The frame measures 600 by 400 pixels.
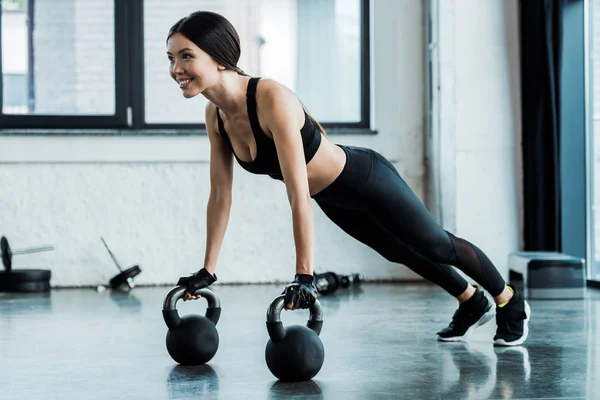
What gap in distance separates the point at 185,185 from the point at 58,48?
1.19 metres

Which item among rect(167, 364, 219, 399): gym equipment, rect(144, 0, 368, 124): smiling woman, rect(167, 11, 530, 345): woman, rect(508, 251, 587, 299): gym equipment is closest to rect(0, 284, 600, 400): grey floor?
rect(167, 364, 219, 399): gym equipment

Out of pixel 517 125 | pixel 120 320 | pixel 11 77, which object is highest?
pixel 11 77

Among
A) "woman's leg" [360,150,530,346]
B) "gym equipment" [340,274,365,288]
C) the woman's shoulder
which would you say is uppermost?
the woman's shoulder

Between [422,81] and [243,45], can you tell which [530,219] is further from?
[243,45]

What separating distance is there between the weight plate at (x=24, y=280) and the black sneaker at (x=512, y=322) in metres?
3.07

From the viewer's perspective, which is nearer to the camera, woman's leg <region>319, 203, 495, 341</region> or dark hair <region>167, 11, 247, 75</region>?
dark hair <region>167, 11, 247, 75</region>

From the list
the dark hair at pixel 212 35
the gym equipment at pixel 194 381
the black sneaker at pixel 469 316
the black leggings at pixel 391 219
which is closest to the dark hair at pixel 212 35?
the dark hair at pixel 212 35

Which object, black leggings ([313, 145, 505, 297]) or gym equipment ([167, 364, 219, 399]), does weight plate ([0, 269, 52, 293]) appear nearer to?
gym equipment ([167, 364, 219, 399])

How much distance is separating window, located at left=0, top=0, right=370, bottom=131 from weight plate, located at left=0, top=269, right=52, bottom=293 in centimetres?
99

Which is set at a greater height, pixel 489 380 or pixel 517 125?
pixel 517 125

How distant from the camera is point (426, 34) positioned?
219 inches

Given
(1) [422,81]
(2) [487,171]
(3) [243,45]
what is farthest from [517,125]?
(3) [243,45]

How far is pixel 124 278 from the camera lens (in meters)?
5.06

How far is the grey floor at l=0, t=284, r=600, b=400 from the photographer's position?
7.04 feet
